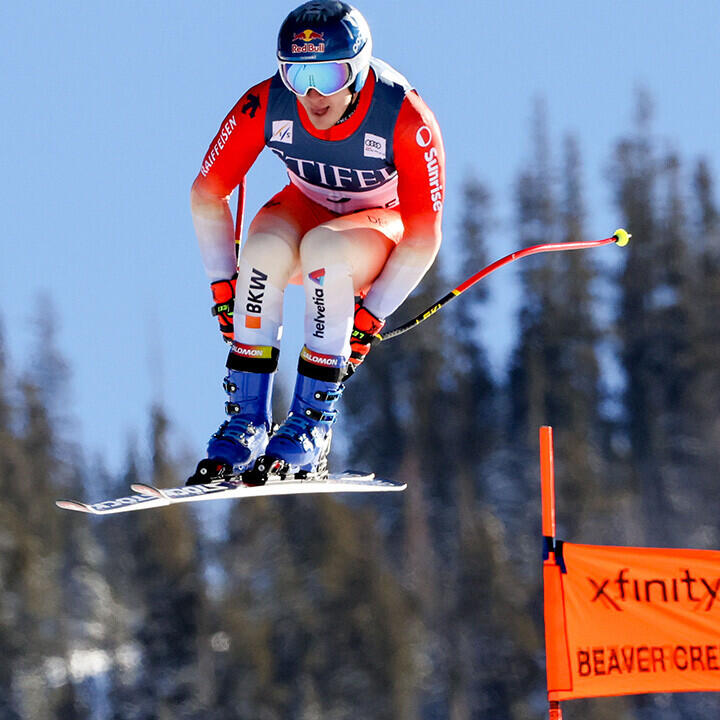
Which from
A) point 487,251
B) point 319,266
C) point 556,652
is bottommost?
point 556,652

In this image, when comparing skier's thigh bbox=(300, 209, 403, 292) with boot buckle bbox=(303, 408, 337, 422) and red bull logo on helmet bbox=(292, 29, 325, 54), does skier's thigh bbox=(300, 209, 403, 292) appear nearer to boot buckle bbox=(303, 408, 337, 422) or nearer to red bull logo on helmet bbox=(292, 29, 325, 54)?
boot buckle bbox=(303, 408, 337, 422)

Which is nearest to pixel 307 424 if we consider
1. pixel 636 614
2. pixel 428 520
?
pixel 636 614

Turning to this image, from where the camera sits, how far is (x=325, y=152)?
1070 cm

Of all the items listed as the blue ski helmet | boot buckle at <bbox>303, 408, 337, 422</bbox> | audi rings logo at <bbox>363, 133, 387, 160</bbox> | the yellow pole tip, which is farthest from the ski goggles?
the yellow pole tip

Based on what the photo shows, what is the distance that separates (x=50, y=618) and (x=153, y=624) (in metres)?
4.63

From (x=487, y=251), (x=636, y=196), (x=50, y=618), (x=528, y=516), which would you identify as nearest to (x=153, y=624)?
A: (x=50, y=618)

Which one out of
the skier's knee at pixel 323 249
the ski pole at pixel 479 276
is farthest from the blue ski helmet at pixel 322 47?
the ski pole at pixel 479 276

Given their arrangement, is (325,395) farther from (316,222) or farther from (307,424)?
(316,222)

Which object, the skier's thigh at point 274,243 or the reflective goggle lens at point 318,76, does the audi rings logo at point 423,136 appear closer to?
the reflective goggle lens at point 318,76

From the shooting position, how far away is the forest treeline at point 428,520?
59969 millimetres

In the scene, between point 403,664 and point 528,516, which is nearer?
point 403,664

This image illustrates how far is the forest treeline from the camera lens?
59969 mm

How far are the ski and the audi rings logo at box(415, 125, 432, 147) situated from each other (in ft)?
6.60

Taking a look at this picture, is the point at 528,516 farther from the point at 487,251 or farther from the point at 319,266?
the point at 319,266
